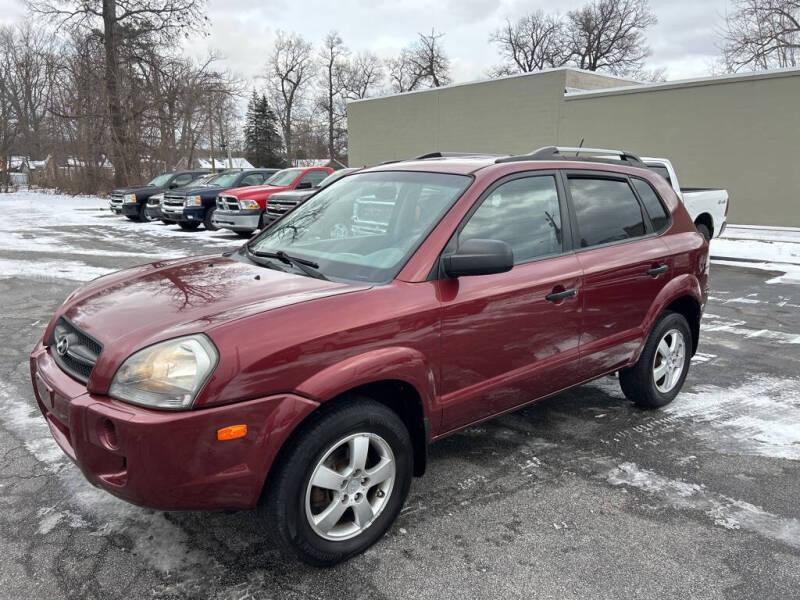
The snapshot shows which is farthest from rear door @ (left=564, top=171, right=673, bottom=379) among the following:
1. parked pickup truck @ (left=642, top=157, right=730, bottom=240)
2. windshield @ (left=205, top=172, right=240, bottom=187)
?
windshield @ (left=205, top=172, right=240, bottom=187)

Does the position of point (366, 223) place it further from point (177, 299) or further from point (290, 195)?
point (290, 195)

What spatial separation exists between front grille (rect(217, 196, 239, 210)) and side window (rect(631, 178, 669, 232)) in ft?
38.7

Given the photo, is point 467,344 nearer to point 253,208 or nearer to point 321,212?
point 321,212

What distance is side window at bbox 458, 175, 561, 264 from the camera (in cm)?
317

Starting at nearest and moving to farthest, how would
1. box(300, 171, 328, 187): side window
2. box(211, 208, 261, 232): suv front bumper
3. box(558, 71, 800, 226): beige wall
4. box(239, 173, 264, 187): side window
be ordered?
1. box(211, 208, 261, 232): suv front bumper
2. box(300, 171, 328, 187): side window
3. box(558, 71, 800, 226): beige wall
4. box(239, 173, 264, 187): side window

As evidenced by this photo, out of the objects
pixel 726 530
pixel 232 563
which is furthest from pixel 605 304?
pixel 232 563

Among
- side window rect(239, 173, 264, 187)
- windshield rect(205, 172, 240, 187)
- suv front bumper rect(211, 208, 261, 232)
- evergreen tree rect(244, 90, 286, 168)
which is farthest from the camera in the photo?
evergreen tree rect(244, 90, 286, 168)

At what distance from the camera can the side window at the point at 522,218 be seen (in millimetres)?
3168

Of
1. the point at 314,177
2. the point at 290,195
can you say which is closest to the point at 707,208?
the point at 290,195

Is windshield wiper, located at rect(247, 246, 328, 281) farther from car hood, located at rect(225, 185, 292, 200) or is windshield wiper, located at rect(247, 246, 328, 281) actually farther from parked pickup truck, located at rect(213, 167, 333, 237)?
car hood, located at rect(225, 185, 292, 200)

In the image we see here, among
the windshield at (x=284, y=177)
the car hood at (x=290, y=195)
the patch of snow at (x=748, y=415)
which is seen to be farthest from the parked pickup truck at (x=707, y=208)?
the windshield at (x=284, y=177)

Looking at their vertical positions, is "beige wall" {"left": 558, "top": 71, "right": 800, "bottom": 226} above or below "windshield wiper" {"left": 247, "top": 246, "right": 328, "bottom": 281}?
above

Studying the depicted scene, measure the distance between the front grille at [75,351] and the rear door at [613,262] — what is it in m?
2.58

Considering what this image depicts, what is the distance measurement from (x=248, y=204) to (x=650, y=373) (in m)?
11.8
